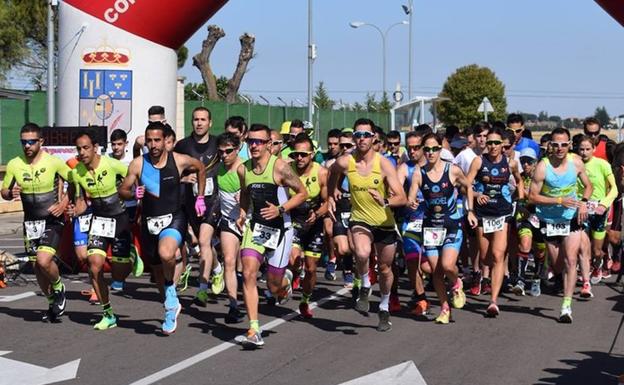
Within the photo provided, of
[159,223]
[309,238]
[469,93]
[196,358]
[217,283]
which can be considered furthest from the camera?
[469,93]

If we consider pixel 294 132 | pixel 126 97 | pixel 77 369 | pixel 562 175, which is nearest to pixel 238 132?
pixel 294 132

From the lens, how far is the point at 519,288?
13.3m

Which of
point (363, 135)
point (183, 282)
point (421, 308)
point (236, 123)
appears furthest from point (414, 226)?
point (183, 282)

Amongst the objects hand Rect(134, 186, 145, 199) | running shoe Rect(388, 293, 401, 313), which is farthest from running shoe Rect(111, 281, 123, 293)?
running shoe Rect(388, 293, 401, 313)

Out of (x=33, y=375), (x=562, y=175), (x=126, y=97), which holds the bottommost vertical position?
(x=33, y=375)

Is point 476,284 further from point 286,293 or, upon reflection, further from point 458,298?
point 286,293

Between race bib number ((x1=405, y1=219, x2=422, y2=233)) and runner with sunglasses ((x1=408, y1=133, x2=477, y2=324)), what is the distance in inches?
5.9

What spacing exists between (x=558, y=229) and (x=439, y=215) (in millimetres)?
1424

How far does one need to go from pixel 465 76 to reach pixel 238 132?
65347mm

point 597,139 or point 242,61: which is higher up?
point 242,61

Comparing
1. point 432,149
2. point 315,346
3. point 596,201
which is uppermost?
point 432,149

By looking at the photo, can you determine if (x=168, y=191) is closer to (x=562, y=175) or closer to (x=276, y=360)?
(x=276, y=360)

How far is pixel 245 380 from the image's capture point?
27.5 feet

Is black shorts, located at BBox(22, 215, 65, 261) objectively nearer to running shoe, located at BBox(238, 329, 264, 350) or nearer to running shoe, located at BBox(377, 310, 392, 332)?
running shoe, located at BBox(238, 329, 264, 350)
